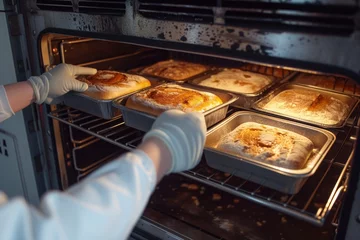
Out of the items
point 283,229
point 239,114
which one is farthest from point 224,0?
point 283,229

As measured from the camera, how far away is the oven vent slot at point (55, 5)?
136 cm

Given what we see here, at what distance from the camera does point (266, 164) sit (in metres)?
1.09

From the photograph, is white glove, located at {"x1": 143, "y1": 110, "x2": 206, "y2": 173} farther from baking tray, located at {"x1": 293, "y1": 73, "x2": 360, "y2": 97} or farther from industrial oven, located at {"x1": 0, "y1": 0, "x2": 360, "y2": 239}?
baking tray, located at {"x1": 293, "y1": 73, "x2": 360, "y2": 97}

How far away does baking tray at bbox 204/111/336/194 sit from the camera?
106 cm

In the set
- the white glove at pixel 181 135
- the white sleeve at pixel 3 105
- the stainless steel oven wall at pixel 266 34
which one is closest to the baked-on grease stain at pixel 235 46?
the stainless steel oven wall at pixel 266 34

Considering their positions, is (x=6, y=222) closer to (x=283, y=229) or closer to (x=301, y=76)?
(x=283, y=229)

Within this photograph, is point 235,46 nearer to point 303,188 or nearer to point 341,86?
point 303,188

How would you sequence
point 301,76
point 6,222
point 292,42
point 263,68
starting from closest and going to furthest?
point 6,222, point 292,42, point 301,76, point 263,68

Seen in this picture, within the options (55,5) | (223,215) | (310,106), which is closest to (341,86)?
(310,106)

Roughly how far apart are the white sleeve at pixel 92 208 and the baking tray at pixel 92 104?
2.36ft

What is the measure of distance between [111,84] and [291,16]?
3.30ft

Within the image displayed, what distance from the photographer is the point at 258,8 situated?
93cm

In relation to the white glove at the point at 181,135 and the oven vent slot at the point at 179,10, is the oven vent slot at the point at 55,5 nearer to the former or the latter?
the oven vent slot at the point at 179,10

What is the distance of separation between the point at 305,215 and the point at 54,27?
121cm
